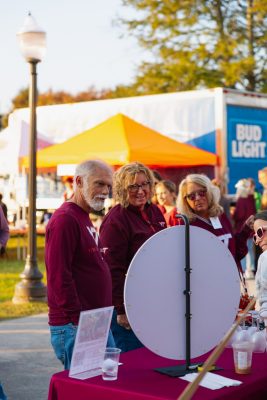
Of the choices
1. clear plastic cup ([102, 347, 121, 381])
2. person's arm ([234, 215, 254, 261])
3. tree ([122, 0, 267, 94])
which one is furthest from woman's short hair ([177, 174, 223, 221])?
tree ([122, 0, 267, 94])

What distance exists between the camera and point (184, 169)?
14.9 meters

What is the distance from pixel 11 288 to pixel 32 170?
2481mm

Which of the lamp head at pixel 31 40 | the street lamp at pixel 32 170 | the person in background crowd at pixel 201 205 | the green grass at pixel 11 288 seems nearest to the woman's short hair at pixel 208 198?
the person in background crowd at pixel 201 205

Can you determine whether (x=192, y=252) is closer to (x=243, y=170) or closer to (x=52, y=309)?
(x=52, y=309)

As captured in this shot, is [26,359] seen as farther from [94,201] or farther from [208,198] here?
[94,201]

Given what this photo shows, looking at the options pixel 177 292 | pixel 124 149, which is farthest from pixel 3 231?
pixel 124 149

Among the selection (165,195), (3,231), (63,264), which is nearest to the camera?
(63,264)

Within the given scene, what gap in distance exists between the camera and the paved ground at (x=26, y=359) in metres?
6.17

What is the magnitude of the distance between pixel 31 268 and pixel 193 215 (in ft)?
19.4

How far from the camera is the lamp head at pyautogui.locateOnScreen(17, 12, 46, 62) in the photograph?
11.0m

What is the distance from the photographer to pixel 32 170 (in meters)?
11.0

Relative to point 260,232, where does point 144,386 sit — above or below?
below

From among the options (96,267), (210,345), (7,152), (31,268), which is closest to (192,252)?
(210,345)

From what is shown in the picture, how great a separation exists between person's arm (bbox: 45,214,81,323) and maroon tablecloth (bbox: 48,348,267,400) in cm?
51
